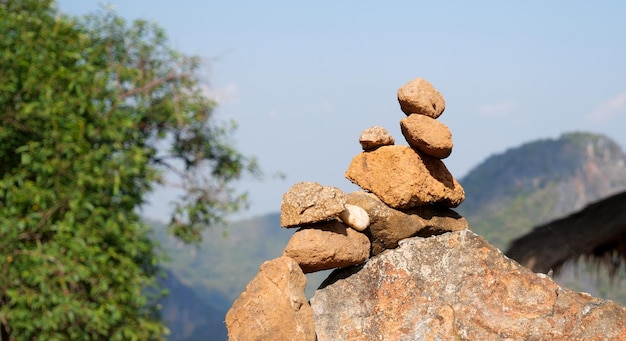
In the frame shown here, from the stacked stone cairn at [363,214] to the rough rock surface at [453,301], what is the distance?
0.15 meters

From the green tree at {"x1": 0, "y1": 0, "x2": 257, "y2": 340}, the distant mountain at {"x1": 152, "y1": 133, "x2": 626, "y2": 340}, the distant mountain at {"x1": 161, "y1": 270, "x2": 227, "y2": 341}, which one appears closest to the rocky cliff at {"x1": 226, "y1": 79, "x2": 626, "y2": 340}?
the green tree at {"x1": 0, "y1": 0, "x2": 257, "y2": 340}

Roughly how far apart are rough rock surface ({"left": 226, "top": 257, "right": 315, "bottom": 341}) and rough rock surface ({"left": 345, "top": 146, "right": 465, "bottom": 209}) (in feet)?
2.25

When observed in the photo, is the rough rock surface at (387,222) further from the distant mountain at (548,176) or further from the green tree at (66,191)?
the distant mountain at (548,176)

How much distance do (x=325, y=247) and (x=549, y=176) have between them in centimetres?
7713

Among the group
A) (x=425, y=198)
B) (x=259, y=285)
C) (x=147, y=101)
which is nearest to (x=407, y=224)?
(x=425, y=198)

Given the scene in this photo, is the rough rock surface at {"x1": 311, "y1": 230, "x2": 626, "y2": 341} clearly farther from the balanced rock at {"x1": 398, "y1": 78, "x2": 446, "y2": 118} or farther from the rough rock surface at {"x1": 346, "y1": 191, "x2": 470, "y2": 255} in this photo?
the balanced rock at {"x1": 398, "y1": 78, "x2": 446, "y2": 118}

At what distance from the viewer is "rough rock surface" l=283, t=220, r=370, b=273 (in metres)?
3.87

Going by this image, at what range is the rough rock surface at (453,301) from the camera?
3611mm

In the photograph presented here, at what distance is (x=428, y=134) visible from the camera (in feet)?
13.1

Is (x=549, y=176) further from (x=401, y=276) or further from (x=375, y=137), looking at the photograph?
(x=401, y=276)

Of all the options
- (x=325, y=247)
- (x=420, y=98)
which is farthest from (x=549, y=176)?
(x=325, y=247)

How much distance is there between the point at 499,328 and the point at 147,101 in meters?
9.10

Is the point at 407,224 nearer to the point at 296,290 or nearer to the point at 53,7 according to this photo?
the point at 296,290

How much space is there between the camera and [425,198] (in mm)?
4164
